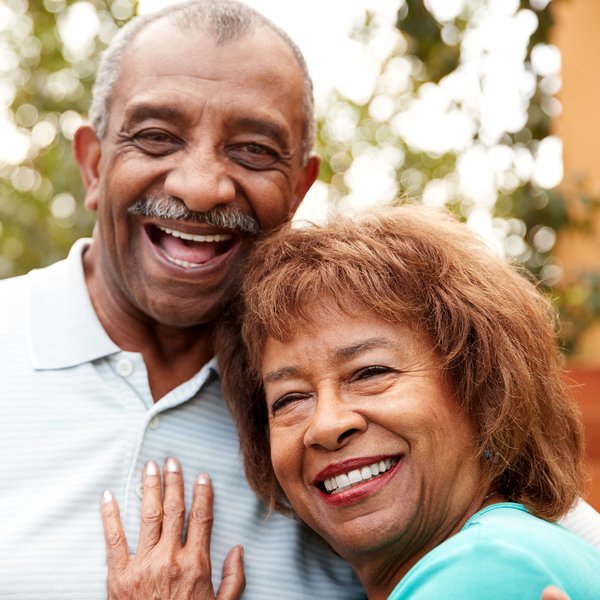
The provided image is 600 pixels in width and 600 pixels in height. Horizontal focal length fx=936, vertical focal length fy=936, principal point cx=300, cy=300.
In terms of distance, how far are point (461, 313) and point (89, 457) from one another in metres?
1.03

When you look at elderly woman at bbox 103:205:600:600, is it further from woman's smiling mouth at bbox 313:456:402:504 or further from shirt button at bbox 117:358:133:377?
shirt button at bbox 117:358:133:377

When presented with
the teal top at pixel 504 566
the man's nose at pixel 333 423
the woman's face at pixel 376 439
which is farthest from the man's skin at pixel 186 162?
the teal top at pixel 504 566

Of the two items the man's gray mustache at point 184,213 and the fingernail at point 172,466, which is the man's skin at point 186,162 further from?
the fingernail at point 172,466

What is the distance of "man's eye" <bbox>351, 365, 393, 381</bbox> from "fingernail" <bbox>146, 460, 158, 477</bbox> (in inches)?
24.2

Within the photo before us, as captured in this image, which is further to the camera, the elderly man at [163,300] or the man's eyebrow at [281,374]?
the elderly man at [163,300]

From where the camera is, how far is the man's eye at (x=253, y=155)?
2.58 meters

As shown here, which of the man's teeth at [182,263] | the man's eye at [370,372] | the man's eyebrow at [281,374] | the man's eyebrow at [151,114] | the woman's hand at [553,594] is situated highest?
the man's eyebrow at [151,114]

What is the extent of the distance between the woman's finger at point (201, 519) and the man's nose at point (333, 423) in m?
0.42

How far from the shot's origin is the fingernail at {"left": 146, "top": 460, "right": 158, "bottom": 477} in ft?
7.93

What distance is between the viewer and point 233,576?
2369 mm

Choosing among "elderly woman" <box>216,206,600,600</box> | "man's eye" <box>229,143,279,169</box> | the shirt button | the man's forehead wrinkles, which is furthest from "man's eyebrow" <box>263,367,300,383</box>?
the man's forehead wrinkles

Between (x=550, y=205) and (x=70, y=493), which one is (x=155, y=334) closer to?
(x=70, y=493)

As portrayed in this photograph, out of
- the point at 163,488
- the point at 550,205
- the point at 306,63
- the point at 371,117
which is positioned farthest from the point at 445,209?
the point at 371,117

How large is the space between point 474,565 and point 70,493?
1.09m
